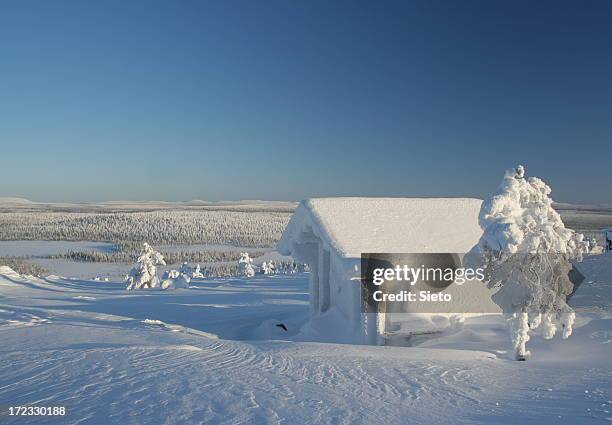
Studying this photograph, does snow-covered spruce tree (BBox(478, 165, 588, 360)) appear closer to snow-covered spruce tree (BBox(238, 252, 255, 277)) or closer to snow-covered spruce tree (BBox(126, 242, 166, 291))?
snow-covered spruce tree (BBox(126, 242, 166, 291))

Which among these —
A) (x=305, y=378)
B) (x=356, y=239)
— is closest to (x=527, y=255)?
(x=356, y=239)

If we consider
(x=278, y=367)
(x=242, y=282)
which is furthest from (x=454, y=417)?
(x=242, y=282)

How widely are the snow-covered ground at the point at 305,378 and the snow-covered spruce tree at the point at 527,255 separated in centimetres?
92

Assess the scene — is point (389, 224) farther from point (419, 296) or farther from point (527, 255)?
point (527, 255)

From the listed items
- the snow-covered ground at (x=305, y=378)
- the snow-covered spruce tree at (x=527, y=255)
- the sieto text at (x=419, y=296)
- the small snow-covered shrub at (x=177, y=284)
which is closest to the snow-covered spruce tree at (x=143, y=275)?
the small snow-covered shrub at (x=177, y=284)

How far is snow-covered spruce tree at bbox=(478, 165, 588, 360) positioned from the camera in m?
9.73

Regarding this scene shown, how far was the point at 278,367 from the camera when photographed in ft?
28.2

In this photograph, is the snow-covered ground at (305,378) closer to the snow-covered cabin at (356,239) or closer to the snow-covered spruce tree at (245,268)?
the snow-covered cabin at (356,239)

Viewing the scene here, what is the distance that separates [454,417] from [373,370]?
2614 millimetres

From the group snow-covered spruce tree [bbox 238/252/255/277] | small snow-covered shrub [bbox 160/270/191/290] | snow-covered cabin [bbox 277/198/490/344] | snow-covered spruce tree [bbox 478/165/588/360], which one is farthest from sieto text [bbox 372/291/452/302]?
snow-covered spruce tree [bbox 238/252/255/277]

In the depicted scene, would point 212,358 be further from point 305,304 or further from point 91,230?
point 91,230

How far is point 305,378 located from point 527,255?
5584 millimetres

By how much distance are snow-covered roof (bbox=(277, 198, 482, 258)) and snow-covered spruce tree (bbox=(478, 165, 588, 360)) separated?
10.5ft

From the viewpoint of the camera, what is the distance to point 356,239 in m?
13.1
